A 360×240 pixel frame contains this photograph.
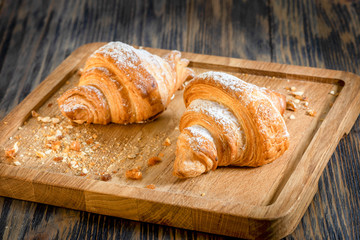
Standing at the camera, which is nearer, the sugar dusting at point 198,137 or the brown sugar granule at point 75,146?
the sugar dusting at point 198,137

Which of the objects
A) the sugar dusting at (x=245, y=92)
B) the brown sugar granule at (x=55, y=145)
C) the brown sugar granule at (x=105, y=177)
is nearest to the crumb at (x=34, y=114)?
the brown sugar granule at (x=55, y=145)

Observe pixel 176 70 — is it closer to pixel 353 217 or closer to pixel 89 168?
pixel 89 168

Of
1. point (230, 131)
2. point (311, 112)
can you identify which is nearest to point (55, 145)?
point (230, 131)

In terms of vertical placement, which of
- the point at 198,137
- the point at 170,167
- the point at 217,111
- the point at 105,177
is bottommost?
the point at 105,177

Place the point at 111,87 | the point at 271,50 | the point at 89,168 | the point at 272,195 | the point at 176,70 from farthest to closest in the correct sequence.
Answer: the point at 271,50
the point at 176,70
the point at 111,87
the point at 89,168
the point at 272,195

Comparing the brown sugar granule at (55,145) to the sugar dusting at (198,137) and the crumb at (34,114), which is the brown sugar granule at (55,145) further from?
the sugar dusting at (198,137)

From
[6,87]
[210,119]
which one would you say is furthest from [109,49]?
[6,87]

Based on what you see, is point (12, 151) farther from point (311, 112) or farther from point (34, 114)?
point (311, 112)
